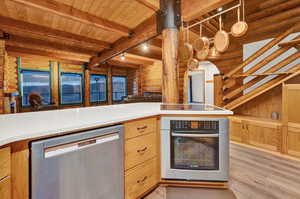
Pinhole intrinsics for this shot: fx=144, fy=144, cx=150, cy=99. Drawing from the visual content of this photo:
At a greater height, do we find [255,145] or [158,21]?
[158,21]

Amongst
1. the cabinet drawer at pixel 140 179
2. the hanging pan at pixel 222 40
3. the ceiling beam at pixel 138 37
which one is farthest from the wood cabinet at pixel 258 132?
the ceiling beam at pixel 138 37

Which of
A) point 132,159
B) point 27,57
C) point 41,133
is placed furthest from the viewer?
point 27,57

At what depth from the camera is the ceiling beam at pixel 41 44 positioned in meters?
4.30

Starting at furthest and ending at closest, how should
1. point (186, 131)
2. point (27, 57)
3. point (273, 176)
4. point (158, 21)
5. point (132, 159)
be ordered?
point (27, 57) < point (158, 21) < point (273, 176) < point (186, 131) < point (132, 159)

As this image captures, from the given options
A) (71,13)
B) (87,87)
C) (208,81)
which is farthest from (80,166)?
(87,87)

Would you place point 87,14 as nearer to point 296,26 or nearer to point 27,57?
point 296,26

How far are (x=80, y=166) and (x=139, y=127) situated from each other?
625 mm

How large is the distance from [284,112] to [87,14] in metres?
4.26

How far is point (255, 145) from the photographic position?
3039 millimetres

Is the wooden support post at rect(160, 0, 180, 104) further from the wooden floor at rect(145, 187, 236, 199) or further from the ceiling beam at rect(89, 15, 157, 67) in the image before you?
the wooden floor at rect(145, 187, 236, 199)

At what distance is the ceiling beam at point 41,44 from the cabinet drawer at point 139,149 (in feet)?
16.7

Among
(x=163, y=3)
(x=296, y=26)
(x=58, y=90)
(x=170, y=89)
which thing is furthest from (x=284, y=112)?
(x=58, y=90)

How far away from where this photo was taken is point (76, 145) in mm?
1065

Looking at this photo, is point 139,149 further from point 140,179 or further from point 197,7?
point 197,7
